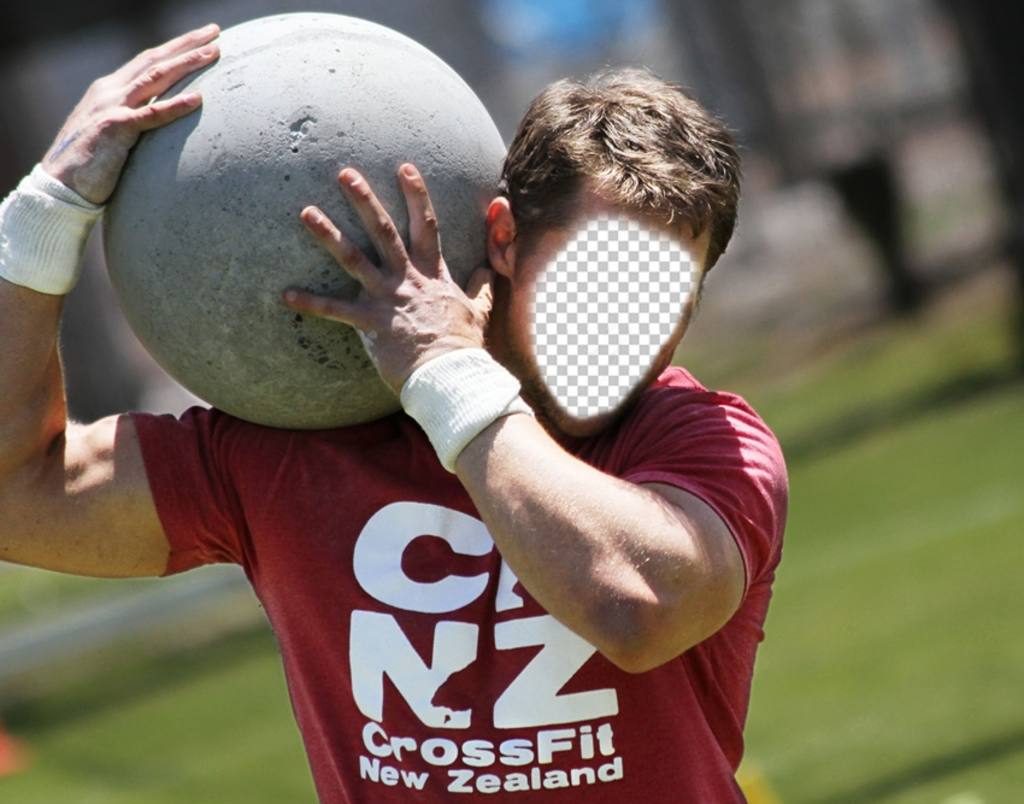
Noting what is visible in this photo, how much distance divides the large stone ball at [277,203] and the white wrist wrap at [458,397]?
0.67 ft

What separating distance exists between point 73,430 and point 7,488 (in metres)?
0.14

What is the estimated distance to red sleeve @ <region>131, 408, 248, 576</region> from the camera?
273 cm

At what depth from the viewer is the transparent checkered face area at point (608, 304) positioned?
2482mm

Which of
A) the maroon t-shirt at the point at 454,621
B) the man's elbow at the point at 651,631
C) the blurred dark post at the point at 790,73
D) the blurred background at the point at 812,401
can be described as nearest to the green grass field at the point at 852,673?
the blurred background at the point at 812,401

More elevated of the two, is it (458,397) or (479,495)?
(458,397)

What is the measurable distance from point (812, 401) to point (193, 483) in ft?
34.6

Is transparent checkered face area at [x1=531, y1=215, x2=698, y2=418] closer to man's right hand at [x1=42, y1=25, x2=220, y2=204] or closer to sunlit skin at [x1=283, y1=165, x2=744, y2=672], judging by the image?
sunlit skin at [x1=283, y1=165, x2=744, y2=672]

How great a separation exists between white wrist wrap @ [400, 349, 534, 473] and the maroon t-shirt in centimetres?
23

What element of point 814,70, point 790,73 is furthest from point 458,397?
point 814,70

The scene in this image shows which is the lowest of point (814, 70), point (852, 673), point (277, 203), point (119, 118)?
point (814, 70)

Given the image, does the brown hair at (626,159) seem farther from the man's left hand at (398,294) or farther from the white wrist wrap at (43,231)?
the white wrist wrap at (43,231)

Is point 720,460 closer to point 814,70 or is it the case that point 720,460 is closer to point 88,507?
point 88,507

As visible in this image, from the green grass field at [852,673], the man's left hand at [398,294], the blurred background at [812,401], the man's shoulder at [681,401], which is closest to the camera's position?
the man's left hand at [398,294]

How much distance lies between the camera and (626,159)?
2484 millimetres
